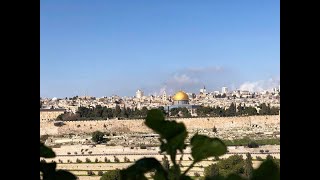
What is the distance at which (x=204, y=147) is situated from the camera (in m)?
0.27

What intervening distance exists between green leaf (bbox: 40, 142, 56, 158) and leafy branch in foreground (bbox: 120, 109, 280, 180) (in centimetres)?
6

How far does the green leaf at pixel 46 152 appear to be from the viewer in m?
0.31

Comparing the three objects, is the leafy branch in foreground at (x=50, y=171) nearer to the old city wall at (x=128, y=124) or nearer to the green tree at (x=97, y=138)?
the green tree at (x=97, y=138)

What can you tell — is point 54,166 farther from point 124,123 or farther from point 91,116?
point 91,116

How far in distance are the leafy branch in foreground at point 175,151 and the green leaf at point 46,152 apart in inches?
2.5

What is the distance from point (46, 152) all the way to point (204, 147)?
99 mm

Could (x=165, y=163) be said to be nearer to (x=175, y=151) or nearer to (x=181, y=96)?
(x=175, y=151)

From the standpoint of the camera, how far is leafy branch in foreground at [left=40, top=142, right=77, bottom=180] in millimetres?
307

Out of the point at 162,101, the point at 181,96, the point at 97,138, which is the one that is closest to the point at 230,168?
the point at 97,138

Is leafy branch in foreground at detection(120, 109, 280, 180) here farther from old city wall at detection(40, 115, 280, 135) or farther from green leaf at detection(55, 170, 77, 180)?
old city wall at detection(40, 115, 280, 135)
